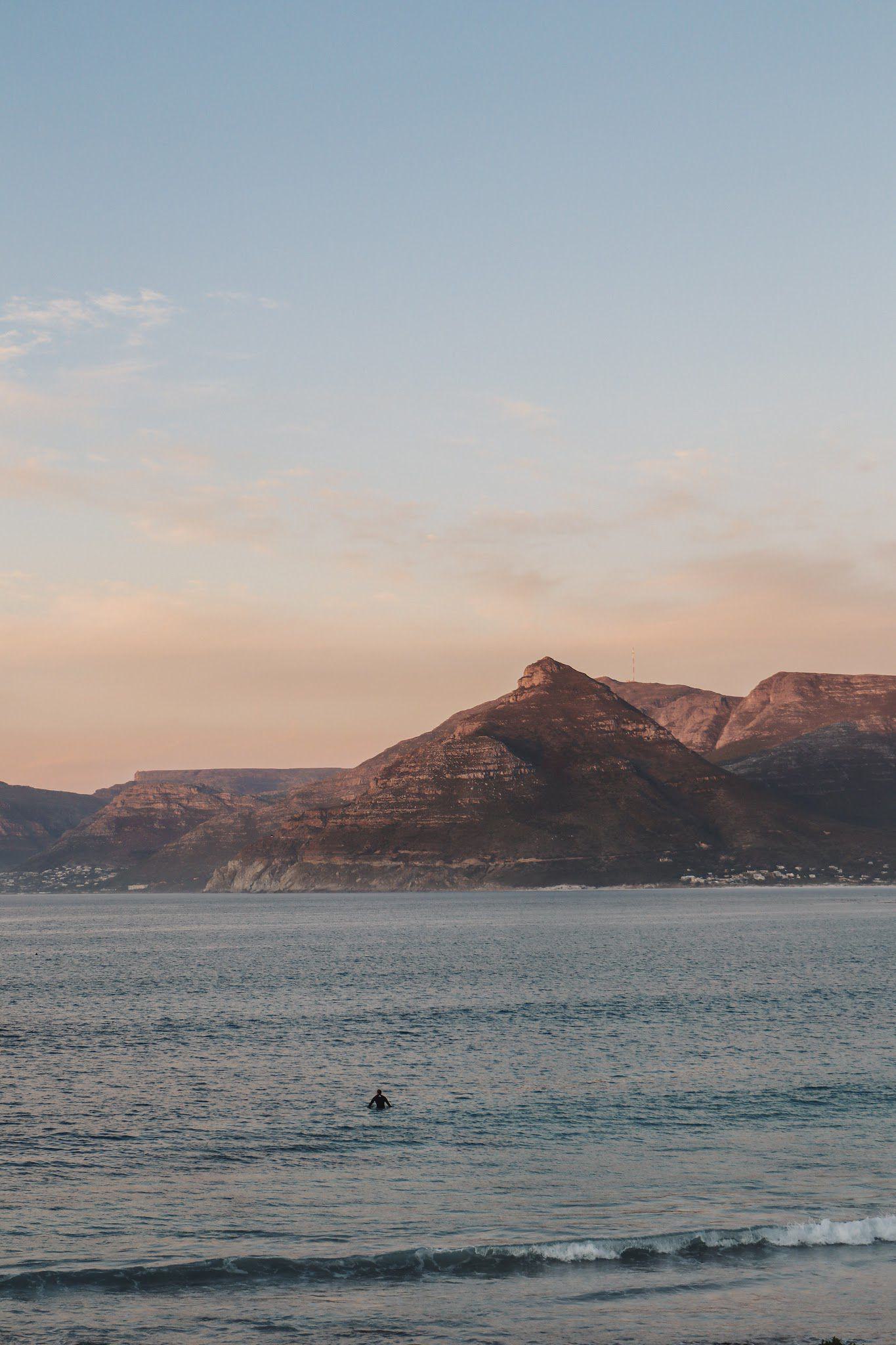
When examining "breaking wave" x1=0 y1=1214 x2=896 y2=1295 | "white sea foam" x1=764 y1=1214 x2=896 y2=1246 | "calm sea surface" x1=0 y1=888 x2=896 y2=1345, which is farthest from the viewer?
"white sea foam" x1=764 y1=1214 x2=896 y2=1246

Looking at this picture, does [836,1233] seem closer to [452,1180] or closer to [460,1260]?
[460,1260]

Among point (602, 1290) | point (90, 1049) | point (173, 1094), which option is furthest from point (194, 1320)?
point (90, 1049)

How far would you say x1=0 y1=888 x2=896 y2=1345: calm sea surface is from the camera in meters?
35.6

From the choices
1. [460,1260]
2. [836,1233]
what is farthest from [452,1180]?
[836,1233]

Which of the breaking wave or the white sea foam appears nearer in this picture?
the breaking wave

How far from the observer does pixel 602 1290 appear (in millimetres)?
37125

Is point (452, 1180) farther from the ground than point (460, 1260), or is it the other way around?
point (460, 1260)

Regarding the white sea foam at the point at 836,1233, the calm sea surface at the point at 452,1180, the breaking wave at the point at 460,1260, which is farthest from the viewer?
the white sea foam at the point at 836,1233

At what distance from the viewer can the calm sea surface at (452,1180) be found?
117 feet

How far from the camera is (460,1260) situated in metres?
40.1

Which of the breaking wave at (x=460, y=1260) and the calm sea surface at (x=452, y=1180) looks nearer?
the calm sea surface at (x=452, y=1180)

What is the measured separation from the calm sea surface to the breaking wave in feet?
0.33

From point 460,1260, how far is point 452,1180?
35.5ft

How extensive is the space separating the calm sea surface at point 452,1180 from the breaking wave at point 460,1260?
0.33ft
